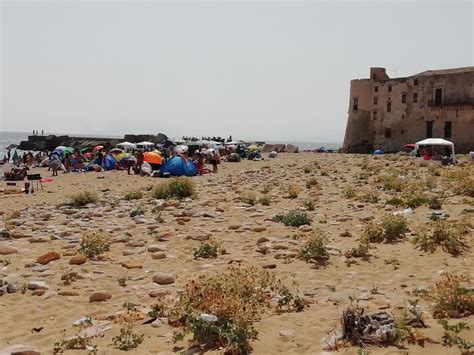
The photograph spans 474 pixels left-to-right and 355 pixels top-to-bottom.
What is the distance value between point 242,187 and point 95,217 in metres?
8.20

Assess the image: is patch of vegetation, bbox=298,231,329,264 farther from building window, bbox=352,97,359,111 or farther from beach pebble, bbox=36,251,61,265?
building window, bbox=352,97,359,111

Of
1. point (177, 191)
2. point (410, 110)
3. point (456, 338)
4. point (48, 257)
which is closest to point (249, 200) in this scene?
point (177, 191)

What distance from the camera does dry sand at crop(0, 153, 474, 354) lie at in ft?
17.4

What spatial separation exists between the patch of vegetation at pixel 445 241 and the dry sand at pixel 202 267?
0.21 metres

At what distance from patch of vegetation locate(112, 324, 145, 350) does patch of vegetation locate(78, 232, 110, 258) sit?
3690mm

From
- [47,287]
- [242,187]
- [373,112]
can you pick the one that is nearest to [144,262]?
[47,287]

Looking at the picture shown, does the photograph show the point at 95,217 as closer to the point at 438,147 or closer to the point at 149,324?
the point at 149,324

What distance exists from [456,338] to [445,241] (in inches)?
163

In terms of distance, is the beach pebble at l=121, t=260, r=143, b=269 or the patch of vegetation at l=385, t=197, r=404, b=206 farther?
the patch of vegetation at l=385, t=197, r=404, b=206

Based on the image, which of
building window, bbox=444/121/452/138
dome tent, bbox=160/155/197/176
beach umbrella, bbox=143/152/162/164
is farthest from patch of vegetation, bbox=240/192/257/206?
building window, bbox=444/121/452/138

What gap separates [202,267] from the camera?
7969 mm

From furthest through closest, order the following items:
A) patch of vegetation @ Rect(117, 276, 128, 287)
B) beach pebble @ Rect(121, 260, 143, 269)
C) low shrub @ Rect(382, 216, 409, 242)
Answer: low shrub @ Rect(382, 216, 409, 242)
beach pebble @ Rect(121, 260, 143, 269)
patch of vegetation @ Rect(117, 276, 128, 287)

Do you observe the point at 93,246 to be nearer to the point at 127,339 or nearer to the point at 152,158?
the point at 127,339

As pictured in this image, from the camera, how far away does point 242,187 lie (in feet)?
65.5
